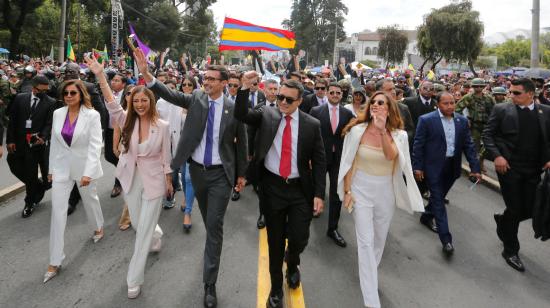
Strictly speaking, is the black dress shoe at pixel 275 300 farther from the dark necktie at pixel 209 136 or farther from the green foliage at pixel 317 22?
the green foliage at pixel 317 22

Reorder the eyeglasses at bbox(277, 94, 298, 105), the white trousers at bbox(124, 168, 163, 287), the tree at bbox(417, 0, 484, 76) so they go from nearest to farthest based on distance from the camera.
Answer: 1. the eyeglasses at bbox(277, 94, 298, 105)
2. the white trousers at bbox(124, 168, 163, 287)
3. the tree at bbox(417, 0, 484, 76)

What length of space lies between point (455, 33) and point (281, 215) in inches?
1355

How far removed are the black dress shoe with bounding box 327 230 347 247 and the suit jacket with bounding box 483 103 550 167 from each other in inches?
79.4

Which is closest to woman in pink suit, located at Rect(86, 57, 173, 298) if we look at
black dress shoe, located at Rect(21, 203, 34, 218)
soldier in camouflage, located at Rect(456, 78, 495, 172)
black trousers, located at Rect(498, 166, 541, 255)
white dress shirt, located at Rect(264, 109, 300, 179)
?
white dress shirt, located at Rect(264, 109, 300, 179)

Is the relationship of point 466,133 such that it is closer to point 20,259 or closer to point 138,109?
point 138,109

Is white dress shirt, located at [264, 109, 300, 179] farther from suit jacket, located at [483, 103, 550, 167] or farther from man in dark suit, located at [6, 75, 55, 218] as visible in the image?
man in dark suit, located at [6, 75, 55, 218]

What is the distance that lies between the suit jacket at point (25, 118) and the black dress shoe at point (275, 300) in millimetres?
4202

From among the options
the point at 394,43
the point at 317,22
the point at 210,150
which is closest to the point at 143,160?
the point at 210,150

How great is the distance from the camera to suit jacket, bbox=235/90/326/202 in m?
3.27

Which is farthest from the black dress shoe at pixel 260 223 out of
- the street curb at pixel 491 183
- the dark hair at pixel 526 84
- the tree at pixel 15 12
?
the tree at pixel 15 12

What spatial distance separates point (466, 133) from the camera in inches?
195

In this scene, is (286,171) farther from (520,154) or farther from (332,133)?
(520,154)

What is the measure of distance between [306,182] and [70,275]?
8.27 feet

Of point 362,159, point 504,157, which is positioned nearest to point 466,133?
point 504,157
